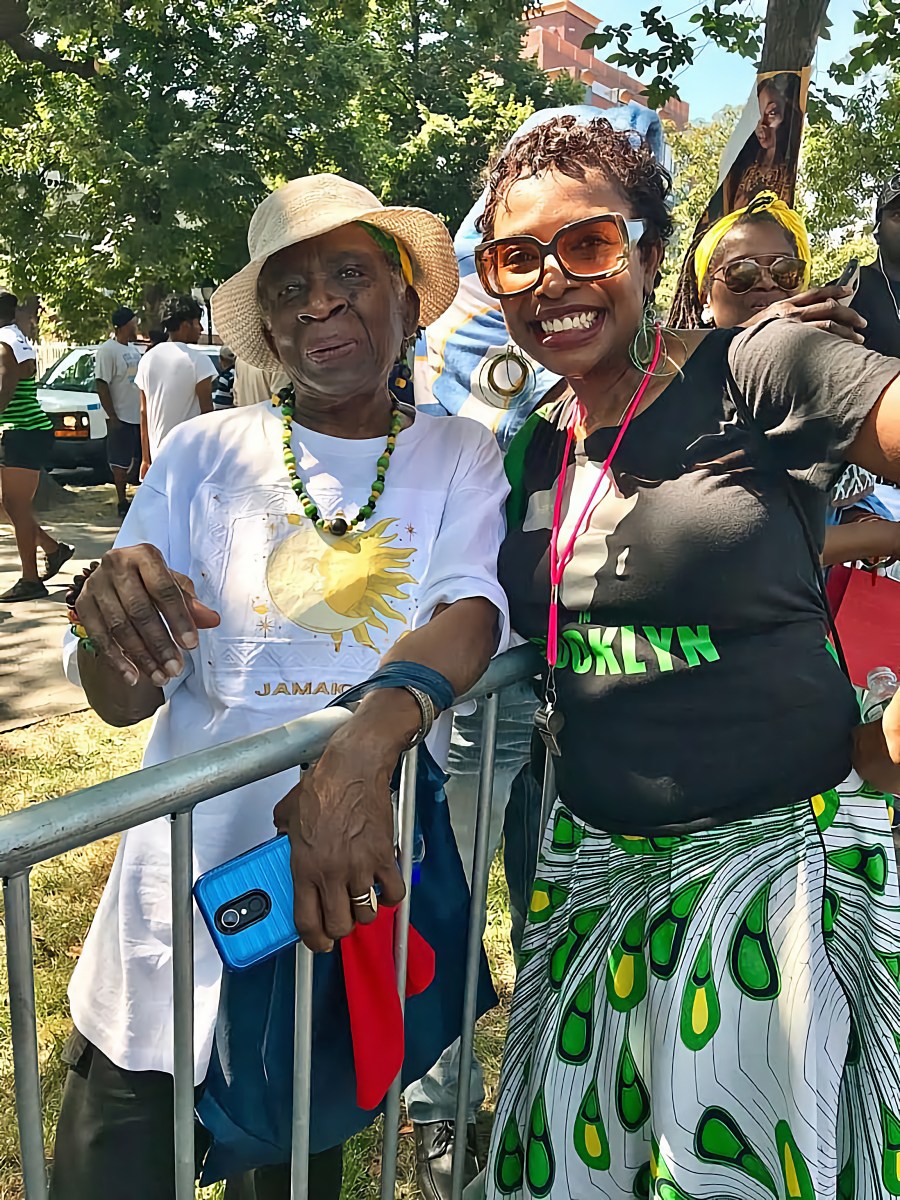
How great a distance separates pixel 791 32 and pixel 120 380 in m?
7.61

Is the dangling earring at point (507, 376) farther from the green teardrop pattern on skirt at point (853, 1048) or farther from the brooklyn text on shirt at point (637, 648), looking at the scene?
the green teardrop pattern on skirt at point (853, 1048)

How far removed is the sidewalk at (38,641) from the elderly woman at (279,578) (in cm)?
400

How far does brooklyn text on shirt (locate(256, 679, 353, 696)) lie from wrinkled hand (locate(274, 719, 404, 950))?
34 cm

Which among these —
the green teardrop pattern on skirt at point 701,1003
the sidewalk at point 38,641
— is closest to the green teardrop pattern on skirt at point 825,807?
the green teardrop pattern on skirt at point 701,1003

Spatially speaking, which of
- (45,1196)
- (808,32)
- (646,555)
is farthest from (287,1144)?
(808,32)

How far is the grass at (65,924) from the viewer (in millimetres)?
2732

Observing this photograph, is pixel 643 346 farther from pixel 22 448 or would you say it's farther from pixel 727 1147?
pixel 22 448

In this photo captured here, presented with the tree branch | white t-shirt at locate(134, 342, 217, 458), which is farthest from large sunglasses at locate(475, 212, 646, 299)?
the tree branch

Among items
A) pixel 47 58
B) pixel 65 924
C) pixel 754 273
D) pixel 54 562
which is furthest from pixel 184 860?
pixel 47 58

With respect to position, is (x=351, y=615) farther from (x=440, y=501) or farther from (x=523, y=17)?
(x=523, y=17)

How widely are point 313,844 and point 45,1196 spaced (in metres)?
0.48

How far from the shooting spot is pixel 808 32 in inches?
198

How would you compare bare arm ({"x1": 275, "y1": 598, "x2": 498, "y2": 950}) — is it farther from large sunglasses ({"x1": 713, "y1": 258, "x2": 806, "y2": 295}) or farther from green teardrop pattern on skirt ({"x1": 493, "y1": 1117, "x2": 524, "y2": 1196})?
large sunglasses ({"x1": 713, "y1": 258, "x2": 806, "y2": 295})

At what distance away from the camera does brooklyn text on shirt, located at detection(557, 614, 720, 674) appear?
5.35 feet
